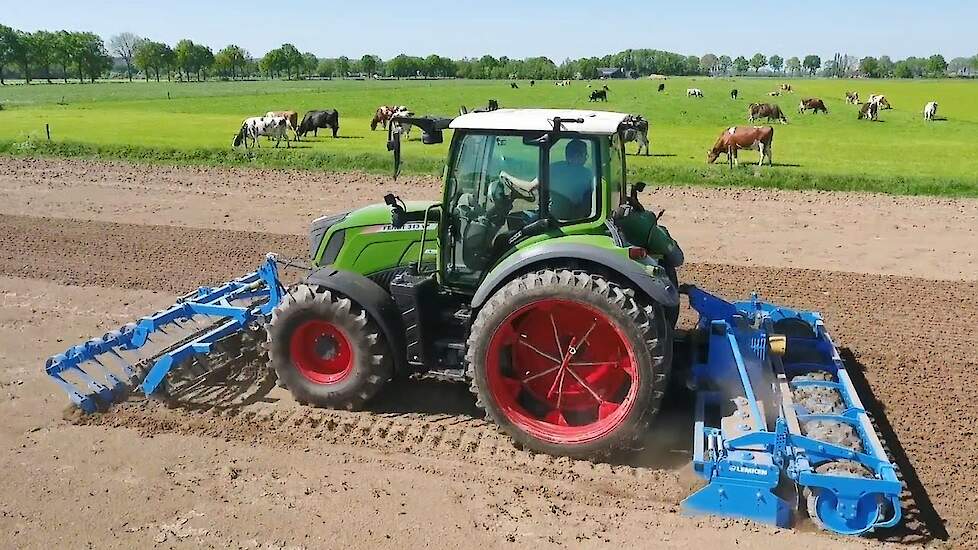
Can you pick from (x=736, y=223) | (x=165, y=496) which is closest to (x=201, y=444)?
(x=165, y=496)

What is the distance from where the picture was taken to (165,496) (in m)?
5.25

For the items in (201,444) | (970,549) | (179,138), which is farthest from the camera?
(179,138)

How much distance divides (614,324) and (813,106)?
44.3m

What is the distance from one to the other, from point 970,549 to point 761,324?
7.90ft

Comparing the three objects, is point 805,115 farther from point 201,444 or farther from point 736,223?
point 201,444

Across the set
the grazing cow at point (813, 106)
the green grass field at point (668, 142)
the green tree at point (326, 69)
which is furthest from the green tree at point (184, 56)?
the grazing cow at point (813, 106)

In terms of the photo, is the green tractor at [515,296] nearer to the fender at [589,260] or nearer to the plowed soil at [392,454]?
the fender at [589,260]

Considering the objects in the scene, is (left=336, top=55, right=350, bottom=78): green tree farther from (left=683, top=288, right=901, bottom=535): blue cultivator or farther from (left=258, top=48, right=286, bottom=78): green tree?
(left=683, top=288, right=901, bottom=535): blue cultivator

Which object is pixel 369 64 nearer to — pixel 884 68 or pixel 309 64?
pixel 309 64

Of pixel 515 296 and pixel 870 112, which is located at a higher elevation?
pixel 870 112

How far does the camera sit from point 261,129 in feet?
88.3

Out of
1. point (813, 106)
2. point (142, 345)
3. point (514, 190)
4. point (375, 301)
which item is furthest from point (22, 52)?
point (514, 190)

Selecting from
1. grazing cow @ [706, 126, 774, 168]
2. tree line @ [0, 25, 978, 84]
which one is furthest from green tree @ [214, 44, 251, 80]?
grazing cow @ [706, 126, 774, 168]

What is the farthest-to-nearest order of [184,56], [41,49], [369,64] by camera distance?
[369,64] < [184,56] < [41,49]
